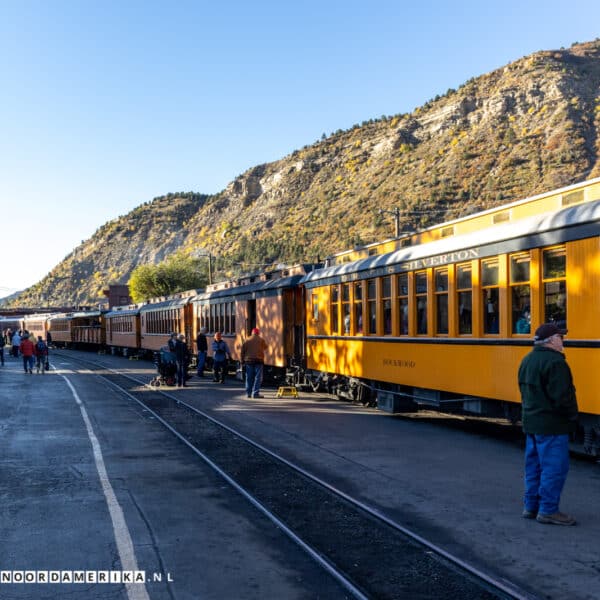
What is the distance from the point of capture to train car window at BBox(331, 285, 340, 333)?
17391mm

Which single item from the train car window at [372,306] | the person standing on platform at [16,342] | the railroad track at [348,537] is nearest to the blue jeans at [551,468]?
the railroad track at [348,537]

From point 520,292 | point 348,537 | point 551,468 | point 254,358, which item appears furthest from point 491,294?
point 254,358

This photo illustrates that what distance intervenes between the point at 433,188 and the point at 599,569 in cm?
8020

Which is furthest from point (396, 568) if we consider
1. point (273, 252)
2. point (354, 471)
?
point (273, 252)

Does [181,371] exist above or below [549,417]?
below

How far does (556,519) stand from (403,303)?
7.57 m

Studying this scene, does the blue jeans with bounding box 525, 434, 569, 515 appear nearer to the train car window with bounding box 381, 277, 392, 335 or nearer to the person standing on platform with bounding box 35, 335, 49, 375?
the train car window with bounding box 381, 277, 392, 335

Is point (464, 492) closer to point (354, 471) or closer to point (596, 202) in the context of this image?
point (354, 471)

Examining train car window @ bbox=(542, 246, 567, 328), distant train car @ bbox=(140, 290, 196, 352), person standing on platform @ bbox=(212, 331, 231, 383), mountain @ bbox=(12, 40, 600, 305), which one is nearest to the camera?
train car window @ bbox=(542, 246, 567, 328)

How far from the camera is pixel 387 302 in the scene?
14758 mm

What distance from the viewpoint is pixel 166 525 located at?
6.88 meters

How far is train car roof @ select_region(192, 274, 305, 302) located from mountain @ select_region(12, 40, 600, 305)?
2345 cm

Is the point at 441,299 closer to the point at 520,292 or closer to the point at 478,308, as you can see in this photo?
the point at 478,308

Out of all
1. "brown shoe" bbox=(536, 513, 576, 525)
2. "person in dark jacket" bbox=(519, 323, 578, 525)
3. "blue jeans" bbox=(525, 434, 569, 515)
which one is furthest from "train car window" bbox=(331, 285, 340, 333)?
"brown shoe" bbox=(536, 513, 576, 525)
